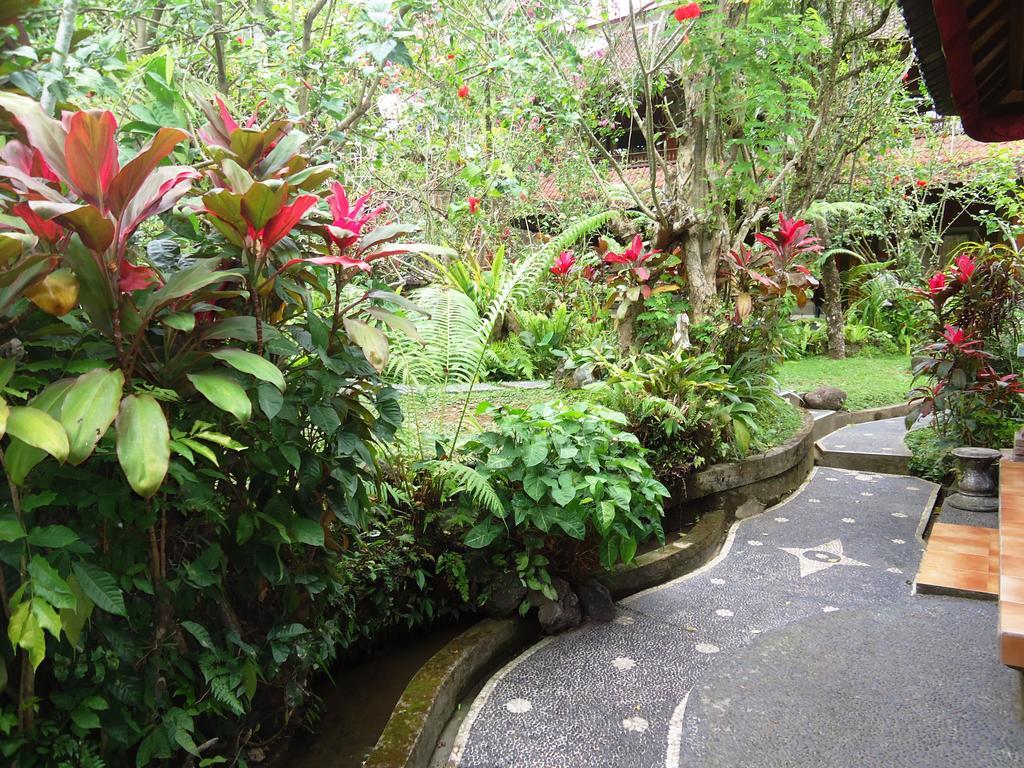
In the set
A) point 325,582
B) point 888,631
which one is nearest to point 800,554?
point 888,631

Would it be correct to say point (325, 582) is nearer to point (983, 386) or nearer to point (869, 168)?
point (983, 386)

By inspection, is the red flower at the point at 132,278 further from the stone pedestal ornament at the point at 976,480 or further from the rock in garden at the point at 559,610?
the stone pedestal ornament at the point at 976,480

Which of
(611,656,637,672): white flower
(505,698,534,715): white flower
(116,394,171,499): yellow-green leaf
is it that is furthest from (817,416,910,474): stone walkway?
(116,394,171,499): yellow-green leaf

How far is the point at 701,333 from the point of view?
225 inches

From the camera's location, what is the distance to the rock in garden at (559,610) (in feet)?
10.5

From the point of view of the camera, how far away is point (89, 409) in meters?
1.51

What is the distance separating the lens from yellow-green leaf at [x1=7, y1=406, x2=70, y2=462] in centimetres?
139

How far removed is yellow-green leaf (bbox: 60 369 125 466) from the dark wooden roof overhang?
2.89 metres

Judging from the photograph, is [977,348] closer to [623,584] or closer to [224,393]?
[623,584]

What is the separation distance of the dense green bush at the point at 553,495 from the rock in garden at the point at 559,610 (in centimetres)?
8

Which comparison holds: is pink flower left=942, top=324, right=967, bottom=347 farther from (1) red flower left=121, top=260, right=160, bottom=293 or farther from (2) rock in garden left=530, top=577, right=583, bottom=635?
(1) red flower left=121, top=260, right=160, bottom=293

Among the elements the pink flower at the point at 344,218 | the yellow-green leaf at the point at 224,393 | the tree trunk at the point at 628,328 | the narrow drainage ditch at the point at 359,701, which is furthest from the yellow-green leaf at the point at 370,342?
the tree trunk at the point at 628,328

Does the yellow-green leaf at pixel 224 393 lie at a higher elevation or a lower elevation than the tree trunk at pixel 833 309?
higher

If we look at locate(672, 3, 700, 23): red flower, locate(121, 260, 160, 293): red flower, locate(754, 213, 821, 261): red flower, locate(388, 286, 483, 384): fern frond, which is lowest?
locate(388, 286, 483, 384): fern frond
